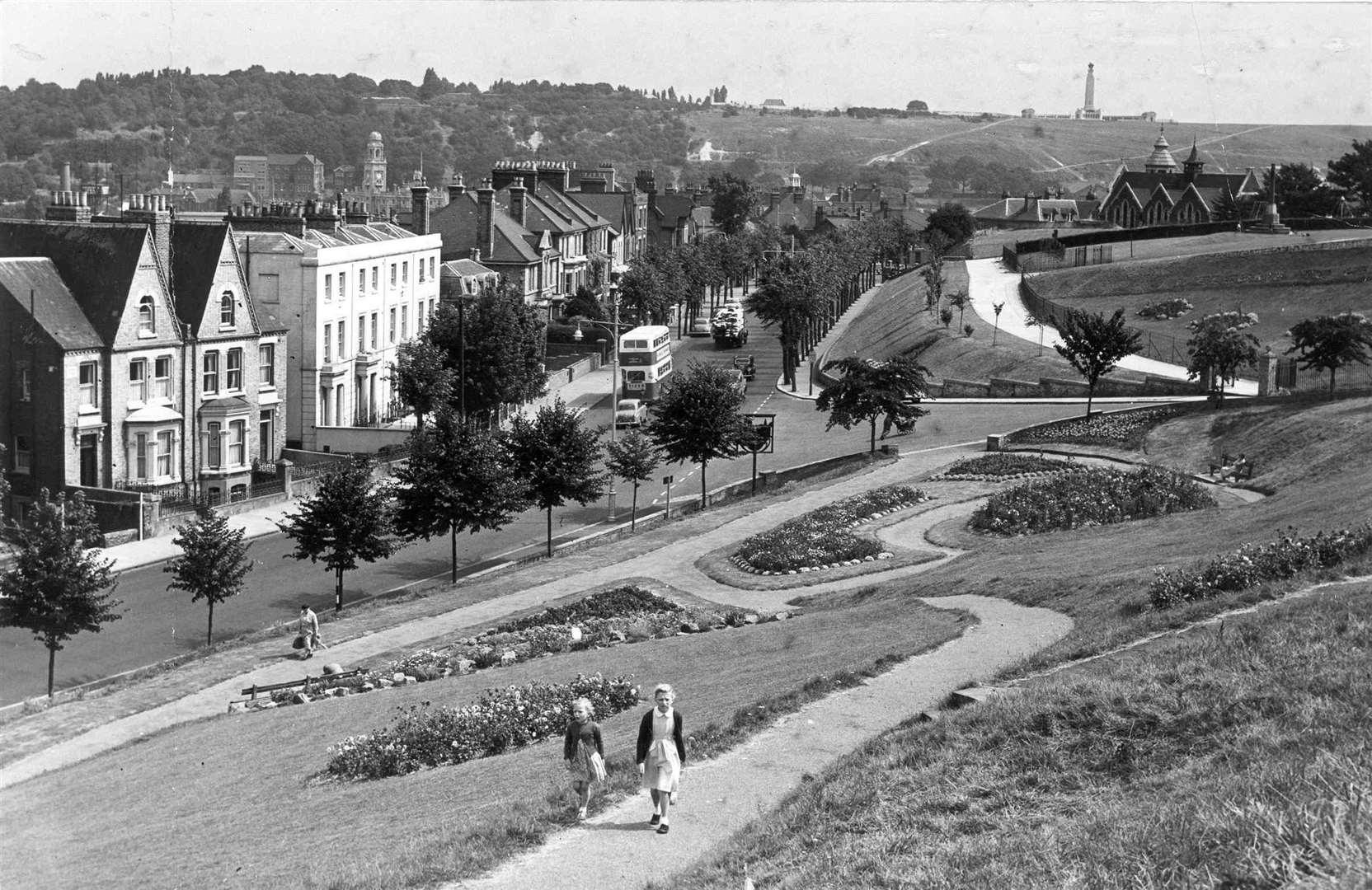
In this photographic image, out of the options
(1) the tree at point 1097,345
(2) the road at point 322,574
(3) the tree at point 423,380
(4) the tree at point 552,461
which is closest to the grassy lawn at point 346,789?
(2) the road at point 322,574

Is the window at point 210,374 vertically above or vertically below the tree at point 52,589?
above

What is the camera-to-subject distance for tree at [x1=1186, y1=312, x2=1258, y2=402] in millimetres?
61156

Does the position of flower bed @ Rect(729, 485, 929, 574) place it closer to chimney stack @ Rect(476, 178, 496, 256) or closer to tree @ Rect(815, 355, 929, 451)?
tree @ Rect(815, 355, 929, 451)

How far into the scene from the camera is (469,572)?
45688mm

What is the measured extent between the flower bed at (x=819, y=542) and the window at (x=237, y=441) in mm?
21686

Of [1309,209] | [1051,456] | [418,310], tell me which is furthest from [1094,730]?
[1309,209]

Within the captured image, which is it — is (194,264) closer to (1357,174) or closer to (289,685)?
(289,685)

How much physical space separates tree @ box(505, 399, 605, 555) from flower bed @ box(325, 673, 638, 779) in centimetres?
2315

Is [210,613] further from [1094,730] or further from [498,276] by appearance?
[498,276]

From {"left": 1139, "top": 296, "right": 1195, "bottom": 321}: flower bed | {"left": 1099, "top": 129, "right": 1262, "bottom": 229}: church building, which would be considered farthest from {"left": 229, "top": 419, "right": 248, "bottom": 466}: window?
{"left": 1099, "top": 129, "right": 1262, "bottom": 229}: church building

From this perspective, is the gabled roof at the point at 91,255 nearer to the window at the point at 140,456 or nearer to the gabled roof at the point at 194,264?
the gabled roof at the point at 194,264

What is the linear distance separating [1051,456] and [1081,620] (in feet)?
92.3

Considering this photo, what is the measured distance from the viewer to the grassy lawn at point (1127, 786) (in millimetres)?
13094

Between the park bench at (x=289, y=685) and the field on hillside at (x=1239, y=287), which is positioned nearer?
the park bench at (x=289, y=685)
